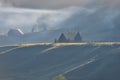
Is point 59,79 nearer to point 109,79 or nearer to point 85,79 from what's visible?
point 85,79

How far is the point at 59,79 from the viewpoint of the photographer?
197 m

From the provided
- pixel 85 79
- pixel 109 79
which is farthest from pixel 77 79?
pixel 109 79

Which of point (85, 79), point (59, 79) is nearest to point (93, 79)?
point (85, 79)

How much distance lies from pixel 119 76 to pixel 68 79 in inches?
1048

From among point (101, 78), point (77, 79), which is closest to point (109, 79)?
point (101, 78)

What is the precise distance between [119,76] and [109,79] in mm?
6019

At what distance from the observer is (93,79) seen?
645 ft

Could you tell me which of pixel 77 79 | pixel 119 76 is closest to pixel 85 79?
pixel 77 79

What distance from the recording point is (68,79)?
198m

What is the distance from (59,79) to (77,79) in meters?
9.68

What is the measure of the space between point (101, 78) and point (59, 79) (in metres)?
21.8

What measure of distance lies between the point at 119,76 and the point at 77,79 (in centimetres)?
2188

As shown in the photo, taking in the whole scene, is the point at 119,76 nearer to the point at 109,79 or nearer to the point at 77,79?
the point at 109,79

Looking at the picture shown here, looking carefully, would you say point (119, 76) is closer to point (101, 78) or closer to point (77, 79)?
point (101, 78)
